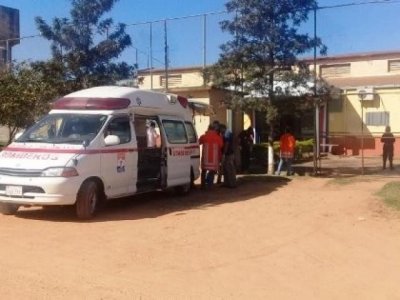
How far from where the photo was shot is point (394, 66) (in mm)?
27984

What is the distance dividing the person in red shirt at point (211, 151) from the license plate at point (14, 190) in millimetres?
5464

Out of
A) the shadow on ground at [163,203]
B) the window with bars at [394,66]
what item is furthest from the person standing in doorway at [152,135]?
the window with bars at [394,66]

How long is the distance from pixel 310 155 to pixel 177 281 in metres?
18.5

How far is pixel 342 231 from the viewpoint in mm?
8594

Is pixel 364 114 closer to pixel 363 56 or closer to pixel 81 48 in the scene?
pixel 363 56

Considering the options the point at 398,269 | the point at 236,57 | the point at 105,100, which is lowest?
the point at 398,269

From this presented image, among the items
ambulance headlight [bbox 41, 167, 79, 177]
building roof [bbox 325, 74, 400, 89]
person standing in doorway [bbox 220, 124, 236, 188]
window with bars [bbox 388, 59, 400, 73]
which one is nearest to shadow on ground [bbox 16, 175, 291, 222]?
person standing in doorway [bbox 220, 124, 236, 188]

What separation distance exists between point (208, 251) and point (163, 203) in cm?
443

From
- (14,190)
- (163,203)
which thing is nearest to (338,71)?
(163,203)

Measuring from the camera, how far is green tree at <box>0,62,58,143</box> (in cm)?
1588

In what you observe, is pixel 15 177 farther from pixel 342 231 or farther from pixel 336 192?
pixel 336 192

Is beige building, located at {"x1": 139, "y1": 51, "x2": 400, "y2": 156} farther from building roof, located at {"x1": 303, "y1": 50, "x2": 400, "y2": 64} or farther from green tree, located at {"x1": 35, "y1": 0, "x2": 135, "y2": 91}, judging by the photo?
green tree, located at {"x1": 35, "y1": 0, "x2": 135, "y2": 91}

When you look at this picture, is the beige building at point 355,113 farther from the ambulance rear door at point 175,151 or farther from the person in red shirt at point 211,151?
the ambulance rear door at point 175,151

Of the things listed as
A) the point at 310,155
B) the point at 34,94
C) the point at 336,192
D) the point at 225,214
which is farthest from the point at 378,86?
the point at 225,214
